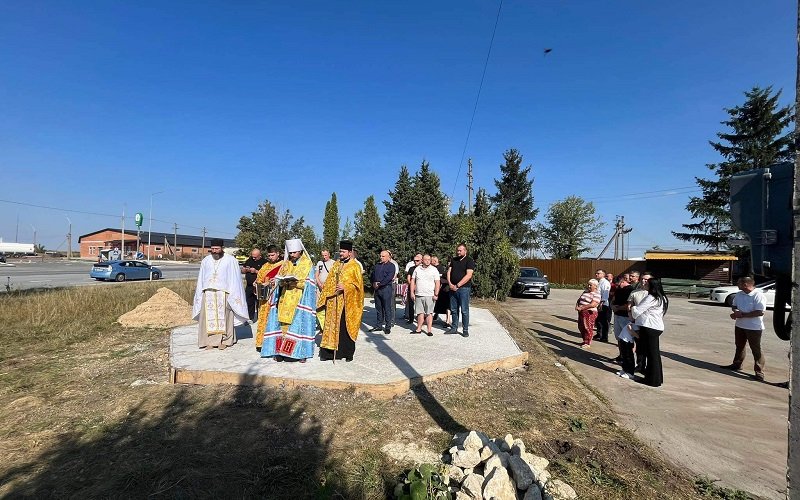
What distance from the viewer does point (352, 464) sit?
11.0 ft

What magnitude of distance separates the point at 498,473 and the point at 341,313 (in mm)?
3477

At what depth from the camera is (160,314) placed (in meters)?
10.1

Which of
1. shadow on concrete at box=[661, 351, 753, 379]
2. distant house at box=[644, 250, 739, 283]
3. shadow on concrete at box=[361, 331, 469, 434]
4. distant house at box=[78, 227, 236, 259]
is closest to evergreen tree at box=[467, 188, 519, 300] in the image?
shadow on concrete at box=[661, 351, 753, 379]

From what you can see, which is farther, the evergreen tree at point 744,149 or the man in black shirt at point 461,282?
the evergreen tree at point 744,149

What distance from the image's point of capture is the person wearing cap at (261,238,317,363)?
5.80 meters

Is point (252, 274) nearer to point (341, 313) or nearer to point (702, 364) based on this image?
point (341, 313)

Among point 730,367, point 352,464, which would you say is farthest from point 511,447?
point 730,367

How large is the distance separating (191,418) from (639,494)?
4084mm

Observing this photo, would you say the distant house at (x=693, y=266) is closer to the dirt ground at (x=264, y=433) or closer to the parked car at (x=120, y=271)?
the dirt ground at (x=264, y=433)

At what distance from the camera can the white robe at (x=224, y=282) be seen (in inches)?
264

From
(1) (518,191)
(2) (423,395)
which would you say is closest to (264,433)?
(2) (423,395)

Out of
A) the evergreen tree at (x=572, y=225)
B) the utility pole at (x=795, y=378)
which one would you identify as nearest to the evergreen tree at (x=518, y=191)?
the evergreen tree at (x=572, y=225)

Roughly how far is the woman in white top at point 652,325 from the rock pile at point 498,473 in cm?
364

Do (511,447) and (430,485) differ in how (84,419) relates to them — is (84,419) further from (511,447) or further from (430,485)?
(511,447)
